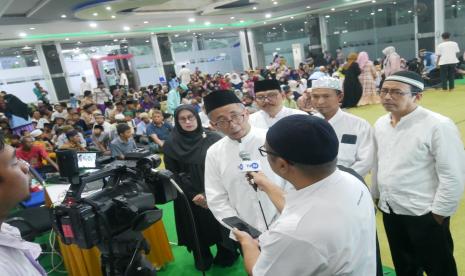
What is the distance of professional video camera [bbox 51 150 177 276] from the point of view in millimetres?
1334

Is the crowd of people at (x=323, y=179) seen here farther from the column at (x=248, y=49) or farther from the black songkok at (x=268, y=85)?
the column at (x=248, y=49)

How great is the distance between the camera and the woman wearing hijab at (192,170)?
2645 millimetres

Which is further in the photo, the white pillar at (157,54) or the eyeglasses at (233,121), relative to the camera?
the white pillar at (157,54)

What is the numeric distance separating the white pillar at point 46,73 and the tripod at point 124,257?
1566 cm

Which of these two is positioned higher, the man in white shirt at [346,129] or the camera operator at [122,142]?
the man in white shirt at [346,129]

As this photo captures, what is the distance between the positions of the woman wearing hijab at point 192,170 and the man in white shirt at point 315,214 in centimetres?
160

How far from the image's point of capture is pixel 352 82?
28.2 feet

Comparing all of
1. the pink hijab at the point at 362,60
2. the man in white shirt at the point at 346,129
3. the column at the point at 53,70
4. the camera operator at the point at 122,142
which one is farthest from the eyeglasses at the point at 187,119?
the column at the point at 53,70

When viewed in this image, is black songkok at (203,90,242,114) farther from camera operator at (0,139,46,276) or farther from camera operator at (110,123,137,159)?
camera operator at (110,123,137,159)

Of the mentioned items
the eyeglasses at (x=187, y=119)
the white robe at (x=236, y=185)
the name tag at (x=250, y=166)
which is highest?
the eyeglasses at (x=187, y=119)

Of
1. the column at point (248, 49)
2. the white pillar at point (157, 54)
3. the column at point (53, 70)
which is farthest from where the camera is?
the column at point (248, 49)

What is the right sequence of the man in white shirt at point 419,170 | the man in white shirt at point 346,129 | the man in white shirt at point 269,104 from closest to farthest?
the man in white shirt at point 419,170 < the man in white shirt at point 346,129 < the man in white shirt at point 269,104

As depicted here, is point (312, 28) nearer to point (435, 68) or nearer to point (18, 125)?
point (435, 68)

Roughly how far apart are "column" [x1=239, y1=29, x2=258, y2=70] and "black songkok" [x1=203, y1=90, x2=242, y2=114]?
65.7ft
